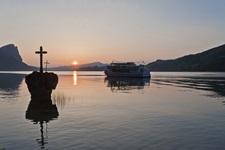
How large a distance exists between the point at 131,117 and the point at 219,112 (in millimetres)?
11467

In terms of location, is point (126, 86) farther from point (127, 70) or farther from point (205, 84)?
point (127, 70)

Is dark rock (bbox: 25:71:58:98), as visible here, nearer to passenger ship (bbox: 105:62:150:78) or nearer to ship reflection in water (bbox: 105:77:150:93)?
ship reflection in water (bbox: 105:77:150:93)

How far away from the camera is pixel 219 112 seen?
31219mm

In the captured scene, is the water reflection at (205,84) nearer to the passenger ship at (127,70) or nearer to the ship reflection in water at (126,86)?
the ship reflection in water at (126,86)

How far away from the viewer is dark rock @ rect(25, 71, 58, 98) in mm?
44719

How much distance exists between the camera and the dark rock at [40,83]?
147ft

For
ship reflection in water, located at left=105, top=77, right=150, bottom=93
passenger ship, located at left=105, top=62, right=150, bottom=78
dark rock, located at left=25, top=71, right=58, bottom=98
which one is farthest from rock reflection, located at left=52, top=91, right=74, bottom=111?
passenger ship, located at left=105, top=62, right=150, bottom=78

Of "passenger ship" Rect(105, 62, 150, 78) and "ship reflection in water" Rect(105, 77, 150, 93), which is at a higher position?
"passenger ship" Rect(105, 62, 150, 78)

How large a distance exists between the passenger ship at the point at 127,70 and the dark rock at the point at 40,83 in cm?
10965

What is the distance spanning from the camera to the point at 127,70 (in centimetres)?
15762

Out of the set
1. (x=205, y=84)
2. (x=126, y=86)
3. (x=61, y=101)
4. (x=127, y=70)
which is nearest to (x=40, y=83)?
(x=61, y=101)

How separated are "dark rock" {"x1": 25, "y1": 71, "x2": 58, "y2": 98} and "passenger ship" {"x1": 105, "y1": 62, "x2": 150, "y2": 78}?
109648 millimetres

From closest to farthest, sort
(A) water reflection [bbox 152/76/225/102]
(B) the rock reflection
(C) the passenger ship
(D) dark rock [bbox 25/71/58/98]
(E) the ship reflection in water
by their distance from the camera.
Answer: (B) the rock reflection, (D) dark rock [bbox 25/71/58/98], (A) water reflection [bbox 152/76/225/102], (E) the ship reflection in water, (C) the passenger ship

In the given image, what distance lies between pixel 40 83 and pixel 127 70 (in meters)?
115
